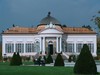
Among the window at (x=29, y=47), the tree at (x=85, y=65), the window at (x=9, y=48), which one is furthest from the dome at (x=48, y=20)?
the tree at (x=85, y=65)

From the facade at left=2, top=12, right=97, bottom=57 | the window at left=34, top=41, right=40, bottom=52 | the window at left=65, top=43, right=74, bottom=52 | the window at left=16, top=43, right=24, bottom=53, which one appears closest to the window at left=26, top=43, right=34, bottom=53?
the facade at left=2, top=12, right=97, bottom=57

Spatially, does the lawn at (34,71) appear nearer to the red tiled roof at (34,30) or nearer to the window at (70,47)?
the red tiled roof at (34,30)

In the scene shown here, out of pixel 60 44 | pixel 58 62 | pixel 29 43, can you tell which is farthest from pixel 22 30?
pixel 58 62

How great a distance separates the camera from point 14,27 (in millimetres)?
97000

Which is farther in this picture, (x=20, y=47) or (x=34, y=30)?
(x=34, y=30)

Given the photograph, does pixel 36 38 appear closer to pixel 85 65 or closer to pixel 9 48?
pixel 9 48

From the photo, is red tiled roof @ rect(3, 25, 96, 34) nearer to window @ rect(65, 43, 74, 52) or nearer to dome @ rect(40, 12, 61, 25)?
dome @ rect(40, 12, 61, 25)

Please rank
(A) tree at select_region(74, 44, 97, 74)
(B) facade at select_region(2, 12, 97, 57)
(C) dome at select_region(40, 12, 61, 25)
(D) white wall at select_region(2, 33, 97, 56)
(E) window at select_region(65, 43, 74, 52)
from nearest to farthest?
(A) tree at select_region(74, 44, 97, 74), (B) facade at select_region(2, 12, 97, 57), (D) white wall at select_region(2, 33, 97, 56), (E) window at select_region(65, 43, 74, 52), (C) dome at select_region(40, 12, 61, 25)

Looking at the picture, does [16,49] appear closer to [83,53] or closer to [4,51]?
[4,51]

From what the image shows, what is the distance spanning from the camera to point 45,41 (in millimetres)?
90688

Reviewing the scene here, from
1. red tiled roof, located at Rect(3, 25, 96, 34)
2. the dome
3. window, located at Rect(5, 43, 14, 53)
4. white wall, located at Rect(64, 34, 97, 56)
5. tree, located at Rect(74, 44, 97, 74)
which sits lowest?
tree, located at Rect(74, 44, 97, 74)

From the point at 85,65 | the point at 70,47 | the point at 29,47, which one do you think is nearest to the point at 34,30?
the point at 29,47

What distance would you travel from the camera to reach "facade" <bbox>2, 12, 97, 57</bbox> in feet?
300

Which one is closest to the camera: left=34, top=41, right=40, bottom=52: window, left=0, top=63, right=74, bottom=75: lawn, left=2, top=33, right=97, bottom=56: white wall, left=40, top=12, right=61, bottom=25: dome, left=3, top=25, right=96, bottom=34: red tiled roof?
left=0, top=63, right=74, bottom=75: lawn
